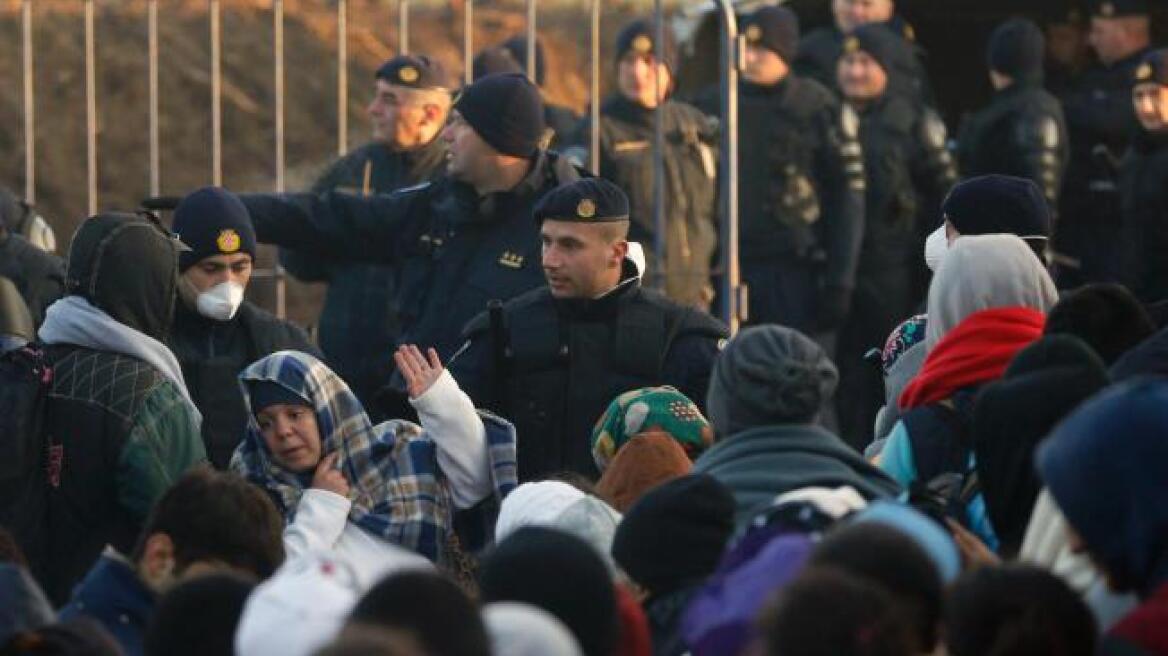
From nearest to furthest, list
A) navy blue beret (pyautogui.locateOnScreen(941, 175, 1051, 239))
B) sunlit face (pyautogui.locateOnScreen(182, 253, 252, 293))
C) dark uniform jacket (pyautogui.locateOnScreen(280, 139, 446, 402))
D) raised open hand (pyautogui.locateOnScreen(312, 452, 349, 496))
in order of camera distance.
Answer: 1. raised open hand (pyautogui.locateOnScreen(312, 452, 349, 496))
2. navy blue beret (pyautogui.locateOnScreen(941, 175, 1051, 239))
3. sunlit face (pyautogui.locateOnScreen(182, 253, 252, 293))
4. dark uniform jacket (pyautogui.locateOnScreen(280, 139, 446, 402))

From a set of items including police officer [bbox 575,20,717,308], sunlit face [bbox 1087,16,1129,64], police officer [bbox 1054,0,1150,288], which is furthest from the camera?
sunlit face [bbox 1087,16,1129,64]

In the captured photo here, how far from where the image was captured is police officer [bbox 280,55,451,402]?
11.5 m

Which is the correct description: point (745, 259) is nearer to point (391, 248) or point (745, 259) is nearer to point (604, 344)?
point (391, 248)

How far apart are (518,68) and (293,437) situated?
6.44m

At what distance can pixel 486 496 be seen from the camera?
816 centimetres

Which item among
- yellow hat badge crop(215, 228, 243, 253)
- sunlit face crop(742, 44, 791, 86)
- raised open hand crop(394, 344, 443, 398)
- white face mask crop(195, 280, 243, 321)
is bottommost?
sunlit face crop(742, 44, 791, 86)

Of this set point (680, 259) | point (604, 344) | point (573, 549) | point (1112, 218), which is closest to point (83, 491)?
point (604, 344)

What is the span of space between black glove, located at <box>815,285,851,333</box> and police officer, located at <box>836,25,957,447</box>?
0.26 m

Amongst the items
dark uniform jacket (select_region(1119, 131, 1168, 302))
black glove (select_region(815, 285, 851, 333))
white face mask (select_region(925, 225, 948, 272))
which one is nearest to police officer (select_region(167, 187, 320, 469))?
white face mask (select_region(925, 225, 948, 272))

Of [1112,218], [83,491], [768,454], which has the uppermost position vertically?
[768,454]

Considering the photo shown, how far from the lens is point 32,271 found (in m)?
11.3

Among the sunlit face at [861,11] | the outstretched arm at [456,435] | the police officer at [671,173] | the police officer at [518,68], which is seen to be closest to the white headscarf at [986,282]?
the outstretched arm at [456,435]

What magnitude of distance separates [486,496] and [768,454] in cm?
141

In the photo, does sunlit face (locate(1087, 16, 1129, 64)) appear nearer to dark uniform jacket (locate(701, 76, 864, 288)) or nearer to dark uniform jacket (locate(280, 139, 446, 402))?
dark uniform jacket (locate(701, 76, 864, 288))
